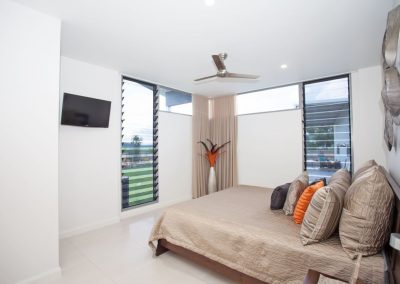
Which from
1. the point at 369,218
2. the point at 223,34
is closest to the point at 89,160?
the point at 223,34

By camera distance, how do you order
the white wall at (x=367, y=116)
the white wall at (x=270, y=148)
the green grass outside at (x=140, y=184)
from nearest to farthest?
the white wall at (x=367, y=116)
the green grass outside at (x=140, y=184)
the white wall at (x=270, y=148)

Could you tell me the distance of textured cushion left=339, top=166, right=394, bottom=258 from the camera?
4.50 ft

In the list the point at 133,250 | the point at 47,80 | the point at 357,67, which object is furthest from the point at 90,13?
the point at 357,67

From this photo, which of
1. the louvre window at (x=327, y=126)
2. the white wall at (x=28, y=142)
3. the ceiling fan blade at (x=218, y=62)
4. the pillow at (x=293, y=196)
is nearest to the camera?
the white wall at (x=28, y=142)

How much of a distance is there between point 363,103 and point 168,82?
3636 mm

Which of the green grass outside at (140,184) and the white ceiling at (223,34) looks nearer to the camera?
the white ceiling at (223,34)

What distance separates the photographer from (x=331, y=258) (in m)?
1.44

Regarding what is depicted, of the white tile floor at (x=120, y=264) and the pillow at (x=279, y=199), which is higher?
the pillow at (x=279, y=199)

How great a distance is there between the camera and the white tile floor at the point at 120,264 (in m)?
2.05

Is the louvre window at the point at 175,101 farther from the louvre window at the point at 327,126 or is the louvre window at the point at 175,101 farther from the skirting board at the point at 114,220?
the louvre window at the point at 327,126

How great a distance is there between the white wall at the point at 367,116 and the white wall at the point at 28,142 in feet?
15.0

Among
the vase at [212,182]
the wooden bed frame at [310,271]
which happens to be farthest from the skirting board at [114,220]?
the wooden bed frame at [310,271]

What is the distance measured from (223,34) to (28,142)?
239 cm

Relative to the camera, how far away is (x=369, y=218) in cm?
138
